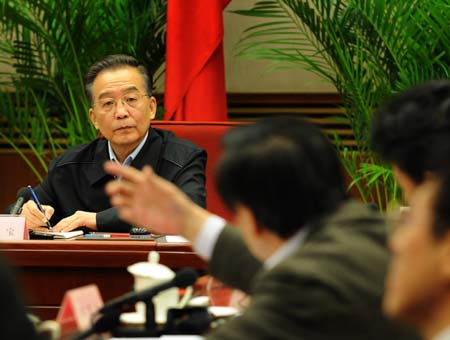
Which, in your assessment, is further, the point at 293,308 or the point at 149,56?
the point at 149,56

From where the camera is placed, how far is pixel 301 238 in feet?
5.40

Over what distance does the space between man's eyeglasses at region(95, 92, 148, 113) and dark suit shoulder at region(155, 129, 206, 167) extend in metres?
0.18

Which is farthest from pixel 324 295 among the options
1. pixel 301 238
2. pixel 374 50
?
pixel 374 50

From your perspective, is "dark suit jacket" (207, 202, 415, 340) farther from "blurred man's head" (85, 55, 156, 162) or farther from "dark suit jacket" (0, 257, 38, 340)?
"blurred man's head" (85, 55, 156, 162)

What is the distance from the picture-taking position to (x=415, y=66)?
203 inches

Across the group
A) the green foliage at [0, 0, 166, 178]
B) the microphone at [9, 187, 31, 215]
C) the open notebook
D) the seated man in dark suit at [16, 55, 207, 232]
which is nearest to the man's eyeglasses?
the seated man in dark suit at [16, 55, 207, 232]

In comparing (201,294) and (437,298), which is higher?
(437,298)

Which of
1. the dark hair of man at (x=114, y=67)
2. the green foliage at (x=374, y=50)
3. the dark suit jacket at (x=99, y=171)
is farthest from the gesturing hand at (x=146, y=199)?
the green foliage at (x=374, y=50)

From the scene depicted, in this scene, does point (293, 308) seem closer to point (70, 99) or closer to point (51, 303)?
point (51, 303)

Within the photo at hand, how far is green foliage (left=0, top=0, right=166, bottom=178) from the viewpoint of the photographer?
573 centimetres

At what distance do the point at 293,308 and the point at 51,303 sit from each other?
5.86ft

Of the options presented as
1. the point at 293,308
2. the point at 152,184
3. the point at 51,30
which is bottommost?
the point at 293,308

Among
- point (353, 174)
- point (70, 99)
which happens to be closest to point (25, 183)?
point (70, 99)

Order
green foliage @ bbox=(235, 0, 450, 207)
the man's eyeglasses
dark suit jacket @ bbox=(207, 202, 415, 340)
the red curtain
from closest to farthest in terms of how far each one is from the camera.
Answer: dark suit jacket @ bbox=(207, 202, 415, 340)
the man's eyeglasses
green foliage @ bbox=(235, 0, 450, 207)
the red curtain
